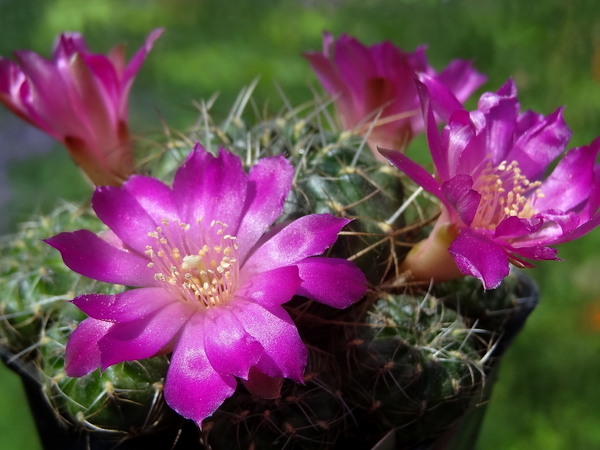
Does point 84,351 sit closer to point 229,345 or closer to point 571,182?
point 229,345

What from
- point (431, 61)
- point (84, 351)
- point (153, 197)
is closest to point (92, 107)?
point (153, 197)

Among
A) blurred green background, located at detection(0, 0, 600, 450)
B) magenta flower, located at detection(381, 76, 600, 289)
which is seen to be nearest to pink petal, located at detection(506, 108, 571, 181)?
magenta flower, located at detection(381, 76, 600, 289)

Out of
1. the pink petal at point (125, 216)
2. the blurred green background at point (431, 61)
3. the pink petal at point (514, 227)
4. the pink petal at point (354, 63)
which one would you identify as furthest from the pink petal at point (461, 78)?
the blurred green background at point (431, 61)

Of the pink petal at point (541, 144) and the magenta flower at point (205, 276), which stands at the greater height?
the pink petal at point (541, 144)

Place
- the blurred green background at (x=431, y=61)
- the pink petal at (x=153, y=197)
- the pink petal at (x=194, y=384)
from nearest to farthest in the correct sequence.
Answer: the pink petal at (x=194, y=384) → the pink petal at (x=153, y=197) → the blurred green background at (x=431, y=61)

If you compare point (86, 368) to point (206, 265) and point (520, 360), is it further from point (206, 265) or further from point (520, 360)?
point (520, 360)

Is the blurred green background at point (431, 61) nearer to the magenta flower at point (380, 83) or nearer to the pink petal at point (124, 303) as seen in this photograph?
the magenta flower at point (380, 83)

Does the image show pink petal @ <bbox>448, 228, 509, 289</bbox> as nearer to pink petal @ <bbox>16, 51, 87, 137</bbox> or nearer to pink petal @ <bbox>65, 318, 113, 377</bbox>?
pink petal @ <bbox>65, 318, 113, 377</bbox>
